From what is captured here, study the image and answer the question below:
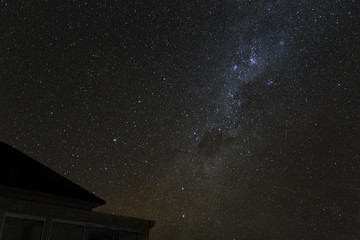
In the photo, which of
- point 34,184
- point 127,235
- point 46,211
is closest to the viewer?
point 46,211

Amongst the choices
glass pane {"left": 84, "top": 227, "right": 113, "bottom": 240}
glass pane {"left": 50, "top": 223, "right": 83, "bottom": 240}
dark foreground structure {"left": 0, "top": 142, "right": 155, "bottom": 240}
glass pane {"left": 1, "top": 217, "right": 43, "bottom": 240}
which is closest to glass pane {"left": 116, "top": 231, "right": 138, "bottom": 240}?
dark foreground structure {"left": 0, "top": 142, "right": 155, "bottom": 240}

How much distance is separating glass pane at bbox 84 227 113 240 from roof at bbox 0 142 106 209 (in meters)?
1.57

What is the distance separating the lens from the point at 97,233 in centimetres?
973

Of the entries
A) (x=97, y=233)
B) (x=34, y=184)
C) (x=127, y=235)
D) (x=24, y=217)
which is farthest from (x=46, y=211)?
(x=127, y=235)

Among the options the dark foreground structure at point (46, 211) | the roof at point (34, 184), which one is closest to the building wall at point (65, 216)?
the dark foreground structure at point (46, 211)

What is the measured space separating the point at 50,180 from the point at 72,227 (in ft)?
9.48

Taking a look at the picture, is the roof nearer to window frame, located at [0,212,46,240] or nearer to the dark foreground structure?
the dark foreground structure

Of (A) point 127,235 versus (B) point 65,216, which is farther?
(A) point 127,235

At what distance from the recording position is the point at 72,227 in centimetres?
905

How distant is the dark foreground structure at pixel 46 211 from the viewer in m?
7.86

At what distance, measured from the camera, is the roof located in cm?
927

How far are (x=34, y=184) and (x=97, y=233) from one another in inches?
89.0

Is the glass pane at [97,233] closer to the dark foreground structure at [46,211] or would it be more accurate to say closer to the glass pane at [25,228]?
the dark foreground structure at [46,211]

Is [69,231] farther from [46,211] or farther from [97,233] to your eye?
[46,211]
